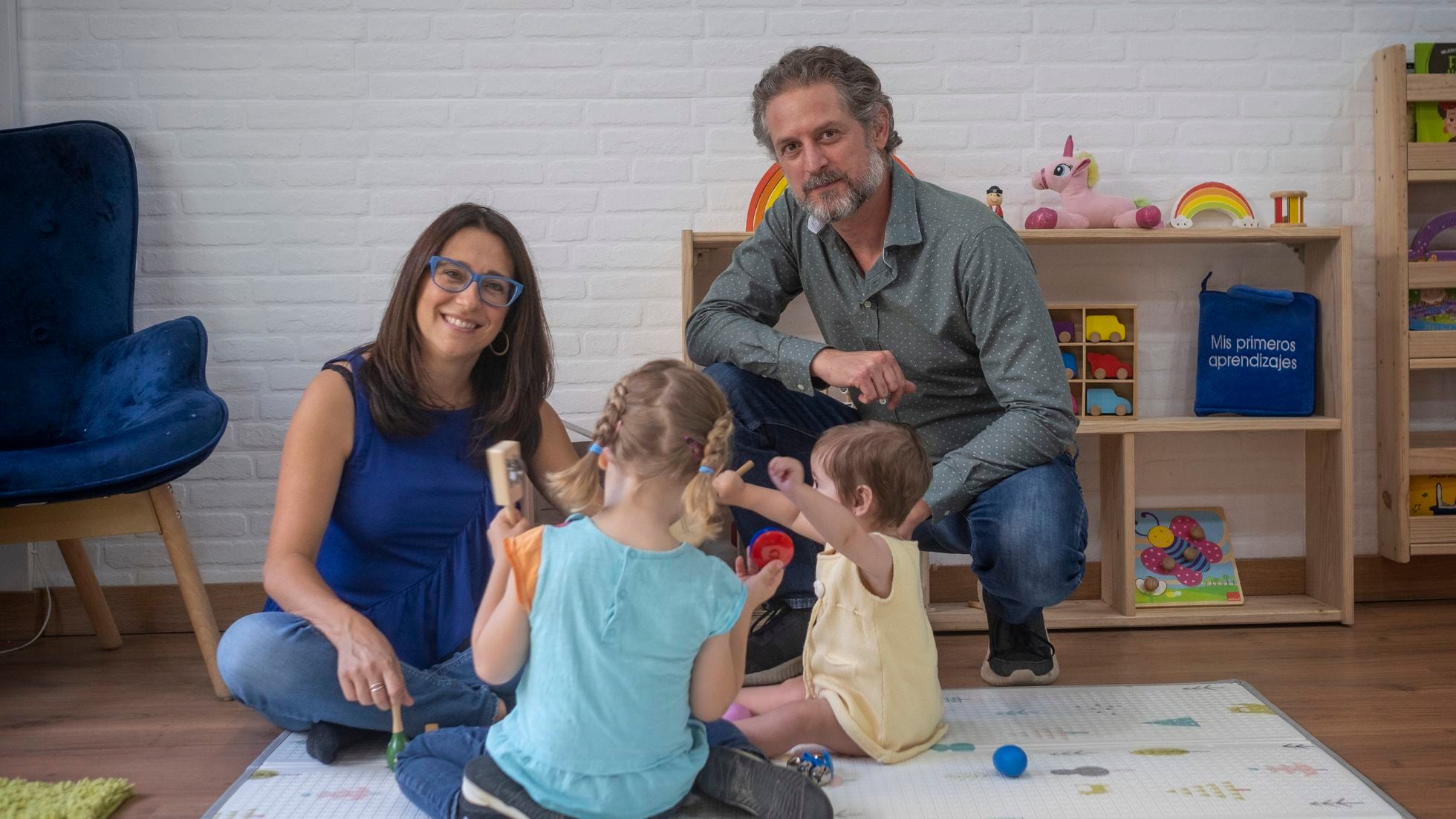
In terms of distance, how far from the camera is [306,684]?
70.2 inches

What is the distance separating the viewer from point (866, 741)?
1804 mm

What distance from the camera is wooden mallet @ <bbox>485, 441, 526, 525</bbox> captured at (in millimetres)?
1428

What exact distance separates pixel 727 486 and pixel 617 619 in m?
0.21

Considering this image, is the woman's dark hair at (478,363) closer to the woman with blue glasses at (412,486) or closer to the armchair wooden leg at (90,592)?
the woman with blue glasses at (412,486)

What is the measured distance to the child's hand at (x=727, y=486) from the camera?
145 cm

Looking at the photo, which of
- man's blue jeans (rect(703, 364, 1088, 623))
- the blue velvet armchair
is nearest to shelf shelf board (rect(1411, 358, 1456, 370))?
man's blue jeans (rect(703, 364, 1088, 623))

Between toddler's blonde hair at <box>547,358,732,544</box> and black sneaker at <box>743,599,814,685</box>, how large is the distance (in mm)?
810

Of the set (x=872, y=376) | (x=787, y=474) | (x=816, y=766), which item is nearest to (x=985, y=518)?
(x=872, y=376)

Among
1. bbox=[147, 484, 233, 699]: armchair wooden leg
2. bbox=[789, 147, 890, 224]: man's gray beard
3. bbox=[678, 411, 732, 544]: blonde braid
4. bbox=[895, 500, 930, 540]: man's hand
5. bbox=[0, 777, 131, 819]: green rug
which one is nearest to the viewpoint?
bbox=[678, 411, 732, 544]: blonde braid

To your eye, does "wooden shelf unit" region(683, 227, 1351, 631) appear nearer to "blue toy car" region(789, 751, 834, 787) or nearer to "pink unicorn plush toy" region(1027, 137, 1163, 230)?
"pink unicorn plush toy" region(1027, 137, 1163, 230)

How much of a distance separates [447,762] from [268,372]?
153 centimetres

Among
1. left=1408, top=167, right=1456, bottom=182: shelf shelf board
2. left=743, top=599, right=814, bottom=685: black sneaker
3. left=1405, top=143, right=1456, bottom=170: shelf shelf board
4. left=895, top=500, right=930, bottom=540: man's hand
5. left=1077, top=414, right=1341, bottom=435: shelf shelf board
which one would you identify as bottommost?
left=743, top=599, right=814, bottom=685: black sneaker

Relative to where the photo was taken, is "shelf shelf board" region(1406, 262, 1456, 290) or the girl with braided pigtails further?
"shelf shelf board" region(1406, 262, 1456, 290)

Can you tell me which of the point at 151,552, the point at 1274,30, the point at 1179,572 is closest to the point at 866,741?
the point at 1179,572
